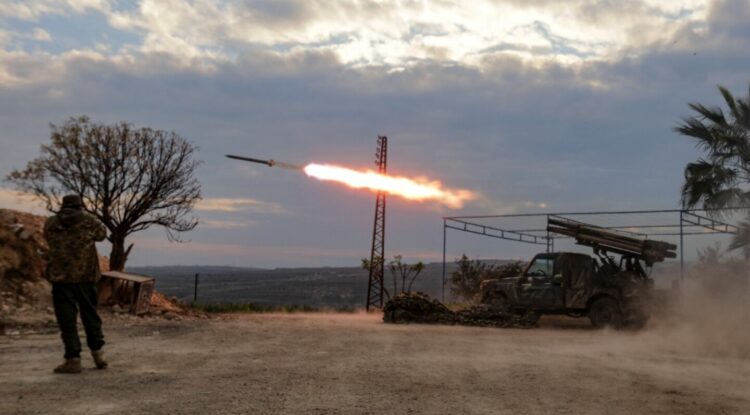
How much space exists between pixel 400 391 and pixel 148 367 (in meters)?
3.81

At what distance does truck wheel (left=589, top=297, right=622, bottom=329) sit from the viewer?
1631 centimetres

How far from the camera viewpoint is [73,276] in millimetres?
8172

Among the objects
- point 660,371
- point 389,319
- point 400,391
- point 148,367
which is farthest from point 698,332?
point 148,367

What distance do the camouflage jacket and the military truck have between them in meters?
12.4

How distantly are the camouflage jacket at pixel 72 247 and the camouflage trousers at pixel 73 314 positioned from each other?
0.45 feet

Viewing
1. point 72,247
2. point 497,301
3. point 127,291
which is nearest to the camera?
point 72,247

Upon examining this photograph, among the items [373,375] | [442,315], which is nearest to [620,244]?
[442,315]

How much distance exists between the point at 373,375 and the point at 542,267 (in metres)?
10.3

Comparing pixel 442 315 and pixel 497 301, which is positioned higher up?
pixel 497 301

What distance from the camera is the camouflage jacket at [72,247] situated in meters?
8.16

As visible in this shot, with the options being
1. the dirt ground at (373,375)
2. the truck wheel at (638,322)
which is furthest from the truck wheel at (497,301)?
the dirt ground at (373,375)

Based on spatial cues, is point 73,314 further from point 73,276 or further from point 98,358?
point 98,358

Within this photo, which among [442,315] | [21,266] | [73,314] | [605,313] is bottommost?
[442,315]

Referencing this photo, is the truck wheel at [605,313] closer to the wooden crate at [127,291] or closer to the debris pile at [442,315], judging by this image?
the debris pile at [442,315]
